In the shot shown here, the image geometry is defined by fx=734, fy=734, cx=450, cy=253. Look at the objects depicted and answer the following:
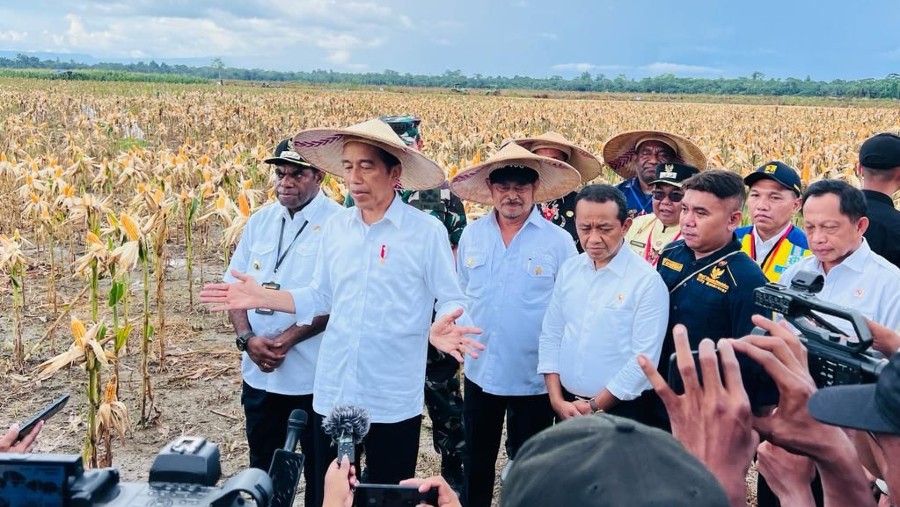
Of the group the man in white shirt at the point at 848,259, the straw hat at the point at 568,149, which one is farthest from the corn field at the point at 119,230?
the man in white shirt at the point at 848,259

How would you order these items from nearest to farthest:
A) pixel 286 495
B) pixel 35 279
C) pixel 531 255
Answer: pixel 286 495 → pixel 531 255 → pixel 35 279

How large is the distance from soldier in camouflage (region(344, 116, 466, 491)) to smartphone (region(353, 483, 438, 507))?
2.21 meters

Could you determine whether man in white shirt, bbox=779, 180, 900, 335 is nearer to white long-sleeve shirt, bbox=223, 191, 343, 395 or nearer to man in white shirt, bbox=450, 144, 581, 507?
man in white shirt, bbox=450, 144, 581, 507

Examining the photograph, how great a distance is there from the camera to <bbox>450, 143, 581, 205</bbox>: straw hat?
3.69m

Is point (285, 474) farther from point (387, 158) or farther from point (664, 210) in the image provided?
point (664, 210)

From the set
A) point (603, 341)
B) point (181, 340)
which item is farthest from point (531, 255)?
point (181, 340)

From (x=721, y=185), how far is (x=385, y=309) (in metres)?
1.45

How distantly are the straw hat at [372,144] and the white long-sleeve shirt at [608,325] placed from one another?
2.55 feet

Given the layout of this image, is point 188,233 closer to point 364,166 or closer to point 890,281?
point 364,166

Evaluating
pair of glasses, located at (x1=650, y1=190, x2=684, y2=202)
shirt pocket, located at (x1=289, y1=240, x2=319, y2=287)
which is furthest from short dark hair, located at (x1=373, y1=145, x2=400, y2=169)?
pair of glasses, located at (x1=650, y1=190, x2=684, y2=202)

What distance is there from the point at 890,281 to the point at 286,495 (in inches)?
97.8

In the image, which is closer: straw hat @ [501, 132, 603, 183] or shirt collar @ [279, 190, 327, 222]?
shirt collar @ [279, 190, 327, 222]

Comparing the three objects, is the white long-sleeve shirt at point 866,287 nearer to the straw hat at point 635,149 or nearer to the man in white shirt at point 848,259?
the man in white shirt at point 848,259

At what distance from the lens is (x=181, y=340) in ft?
20.1
